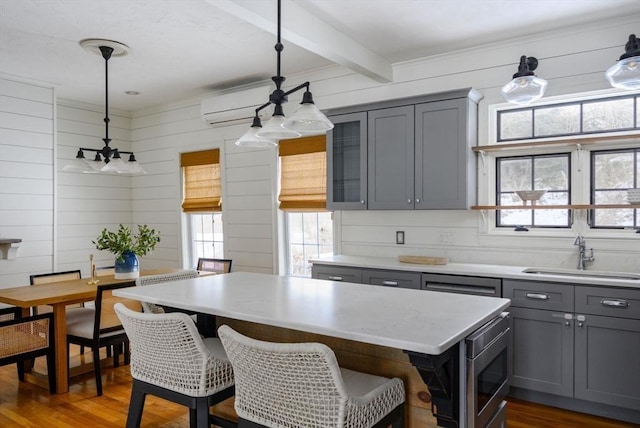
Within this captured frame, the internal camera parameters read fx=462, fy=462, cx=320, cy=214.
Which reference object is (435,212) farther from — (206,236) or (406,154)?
(206,236)

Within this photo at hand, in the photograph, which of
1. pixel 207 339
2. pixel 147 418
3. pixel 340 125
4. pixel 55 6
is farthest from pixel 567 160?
pixel 55 6

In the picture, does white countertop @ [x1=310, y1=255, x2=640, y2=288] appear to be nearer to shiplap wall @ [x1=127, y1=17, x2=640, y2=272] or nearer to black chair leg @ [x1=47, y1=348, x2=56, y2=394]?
shiplap wall @ [x1=127, y1=17, x2=640, y2=272]

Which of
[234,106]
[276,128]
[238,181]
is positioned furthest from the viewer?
[238,181]

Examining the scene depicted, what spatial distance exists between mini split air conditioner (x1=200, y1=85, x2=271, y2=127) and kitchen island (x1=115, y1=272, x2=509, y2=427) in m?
2.56

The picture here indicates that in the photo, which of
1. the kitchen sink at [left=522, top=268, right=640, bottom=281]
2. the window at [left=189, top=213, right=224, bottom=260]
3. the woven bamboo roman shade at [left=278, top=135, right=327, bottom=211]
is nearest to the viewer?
the kitchen sink at [left=522, top=268, right=640, bottom=281]

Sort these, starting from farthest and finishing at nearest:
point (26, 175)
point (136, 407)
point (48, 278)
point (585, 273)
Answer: point (26, 175), point (48, 278), point (585, 273), point (136, 407)

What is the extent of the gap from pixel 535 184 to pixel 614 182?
541 millimetres

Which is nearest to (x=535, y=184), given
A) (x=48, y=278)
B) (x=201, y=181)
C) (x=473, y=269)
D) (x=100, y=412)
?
(x=473, y=269)

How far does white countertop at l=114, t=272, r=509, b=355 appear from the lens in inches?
62.9

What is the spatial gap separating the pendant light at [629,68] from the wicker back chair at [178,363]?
2.58m

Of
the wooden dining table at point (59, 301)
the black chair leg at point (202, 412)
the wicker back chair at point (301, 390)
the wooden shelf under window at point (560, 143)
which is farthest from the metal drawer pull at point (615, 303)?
the wooden dining table at point (59, 301)

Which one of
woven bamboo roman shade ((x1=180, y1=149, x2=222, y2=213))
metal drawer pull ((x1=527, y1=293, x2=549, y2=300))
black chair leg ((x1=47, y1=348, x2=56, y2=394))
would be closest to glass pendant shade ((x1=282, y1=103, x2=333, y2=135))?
metal drawer pull ((x1=527, y1=293, x2=549, y2=300))

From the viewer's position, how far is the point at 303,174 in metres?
4.76

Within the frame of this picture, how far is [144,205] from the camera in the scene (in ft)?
20.5
